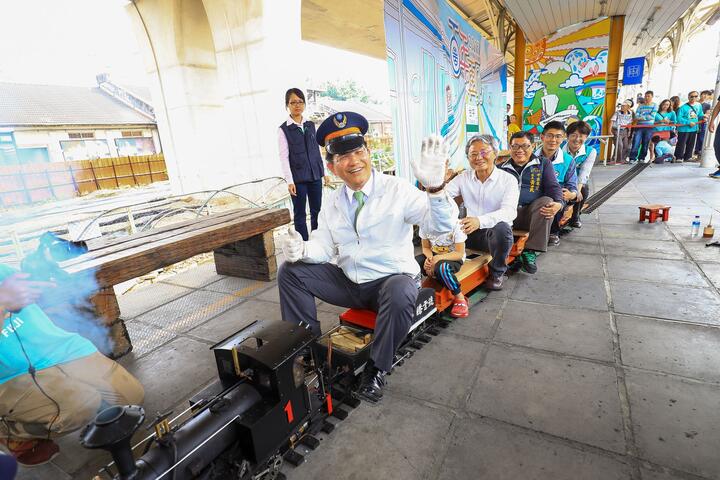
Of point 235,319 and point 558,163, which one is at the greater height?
point 558,163

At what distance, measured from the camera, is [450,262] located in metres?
2.73

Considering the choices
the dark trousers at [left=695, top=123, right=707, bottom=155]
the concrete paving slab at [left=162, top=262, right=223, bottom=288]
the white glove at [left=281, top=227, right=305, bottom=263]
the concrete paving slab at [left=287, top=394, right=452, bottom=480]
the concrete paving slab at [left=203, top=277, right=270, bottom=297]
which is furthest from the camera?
the dark trousers at [left=695, top=123, right=707, bottom=155]

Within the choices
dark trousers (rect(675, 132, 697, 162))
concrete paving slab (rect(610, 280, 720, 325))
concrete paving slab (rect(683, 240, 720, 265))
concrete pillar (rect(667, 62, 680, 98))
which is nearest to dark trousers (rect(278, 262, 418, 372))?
concrete paving slab (rect(610, 280, 720, 325))

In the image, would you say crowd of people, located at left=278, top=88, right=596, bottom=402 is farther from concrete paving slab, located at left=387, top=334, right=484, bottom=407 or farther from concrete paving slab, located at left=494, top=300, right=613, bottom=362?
concrete paving slab, located at left=494, top=300, right=613, bottom=362

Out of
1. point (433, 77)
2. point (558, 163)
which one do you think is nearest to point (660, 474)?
point (558, 163)

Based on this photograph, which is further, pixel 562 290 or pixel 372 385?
pixel 562 290

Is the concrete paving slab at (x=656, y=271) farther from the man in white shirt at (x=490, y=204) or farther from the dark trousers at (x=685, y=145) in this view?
the dark trousers at (x=685, y=145)

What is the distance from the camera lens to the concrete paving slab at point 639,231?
4.64 m

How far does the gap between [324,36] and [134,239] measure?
10525 millimetres

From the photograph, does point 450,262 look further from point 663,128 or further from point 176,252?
point 663,128

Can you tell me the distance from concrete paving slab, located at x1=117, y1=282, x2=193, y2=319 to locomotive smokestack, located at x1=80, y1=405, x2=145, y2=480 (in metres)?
2.71

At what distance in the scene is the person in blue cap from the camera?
2.05 metres

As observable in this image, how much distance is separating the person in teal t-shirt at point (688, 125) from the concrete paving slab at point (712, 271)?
9.95 m

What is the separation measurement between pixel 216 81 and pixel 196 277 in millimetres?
5980
